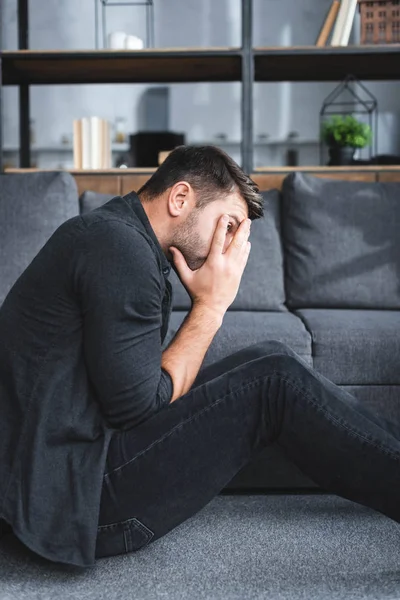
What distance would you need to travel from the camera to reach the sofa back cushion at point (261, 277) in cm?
231

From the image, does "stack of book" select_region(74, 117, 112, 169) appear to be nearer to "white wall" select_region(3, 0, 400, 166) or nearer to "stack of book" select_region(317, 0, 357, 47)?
"stack of book" select_region(317, 0, 357, 47)

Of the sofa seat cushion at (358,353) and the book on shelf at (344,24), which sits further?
the book on shelf at (344,24)

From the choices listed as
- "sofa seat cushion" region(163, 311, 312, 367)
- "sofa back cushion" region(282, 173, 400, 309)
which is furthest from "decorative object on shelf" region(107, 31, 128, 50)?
"sofa seat cushion" region(163, 311, 312, 367)

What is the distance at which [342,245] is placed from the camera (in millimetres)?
2393

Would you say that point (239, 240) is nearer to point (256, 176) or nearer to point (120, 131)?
point (256, 176)

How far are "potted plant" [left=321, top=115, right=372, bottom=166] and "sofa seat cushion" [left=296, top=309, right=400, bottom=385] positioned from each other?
1.17 m

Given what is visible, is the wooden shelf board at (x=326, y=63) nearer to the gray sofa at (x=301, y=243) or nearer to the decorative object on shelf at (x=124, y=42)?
the decorative object on shelf at (x=124, y=42)

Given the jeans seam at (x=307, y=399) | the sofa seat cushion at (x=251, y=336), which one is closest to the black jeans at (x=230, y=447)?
the jeans seam at (x=307, y=399)

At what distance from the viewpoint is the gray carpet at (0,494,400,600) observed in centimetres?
122

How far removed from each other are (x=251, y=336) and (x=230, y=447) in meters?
0.64

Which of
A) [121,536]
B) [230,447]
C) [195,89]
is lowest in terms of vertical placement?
[121,536]

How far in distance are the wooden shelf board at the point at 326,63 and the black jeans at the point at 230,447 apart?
6.11ft

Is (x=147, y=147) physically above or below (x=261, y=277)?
above

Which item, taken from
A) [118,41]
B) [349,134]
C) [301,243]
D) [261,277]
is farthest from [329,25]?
[261,277]
